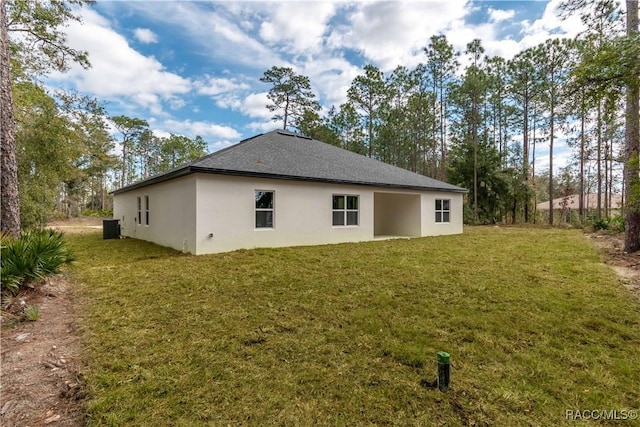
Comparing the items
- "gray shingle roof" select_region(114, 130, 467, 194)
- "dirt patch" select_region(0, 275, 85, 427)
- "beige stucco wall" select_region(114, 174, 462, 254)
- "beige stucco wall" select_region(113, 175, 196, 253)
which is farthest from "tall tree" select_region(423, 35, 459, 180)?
"dirt patch" select_region(0, 275, 85, 427)

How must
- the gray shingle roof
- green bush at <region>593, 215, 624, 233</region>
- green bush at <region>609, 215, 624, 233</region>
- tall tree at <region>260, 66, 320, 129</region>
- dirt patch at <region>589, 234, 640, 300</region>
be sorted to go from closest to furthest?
dirt patch at <region>589, 234, 640, 300</region>, the gray shingle roof, green bush at <region>609, 215, 624, 233</region>, green bush at <region>593, 215, 624, 233</region>, tall tree at <region>260, 66, 320, 129</region>

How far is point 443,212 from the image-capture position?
1455cm

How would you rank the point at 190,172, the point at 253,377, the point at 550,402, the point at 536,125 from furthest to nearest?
the point at 536,125, the point at 190,172, the point at 253,377, the point at 550,402

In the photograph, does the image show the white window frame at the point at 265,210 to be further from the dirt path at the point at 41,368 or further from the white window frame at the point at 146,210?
the white window frame at the point at 146,210

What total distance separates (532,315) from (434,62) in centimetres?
2312

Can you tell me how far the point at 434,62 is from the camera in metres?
22.1

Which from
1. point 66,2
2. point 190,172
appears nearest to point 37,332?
point 190,172

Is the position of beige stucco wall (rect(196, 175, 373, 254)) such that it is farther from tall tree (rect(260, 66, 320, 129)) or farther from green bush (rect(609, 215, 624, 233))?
tall tree (rect(260, 66, 320, 129))

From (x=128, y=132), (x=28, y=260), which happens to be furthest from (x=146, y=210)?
(x=128, y=132)

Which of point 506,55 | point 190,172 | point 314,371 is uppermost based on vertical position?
point 506,55

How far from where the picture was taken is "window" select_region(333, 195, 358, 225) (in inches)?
439

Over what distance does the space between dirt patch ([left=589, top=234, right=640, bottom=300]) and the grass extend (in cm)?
27

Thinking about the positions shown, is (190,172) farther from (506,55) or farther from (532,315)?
(506,55)

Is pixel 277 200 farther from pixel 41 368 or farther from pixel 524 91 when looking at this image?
pixel 524 91
